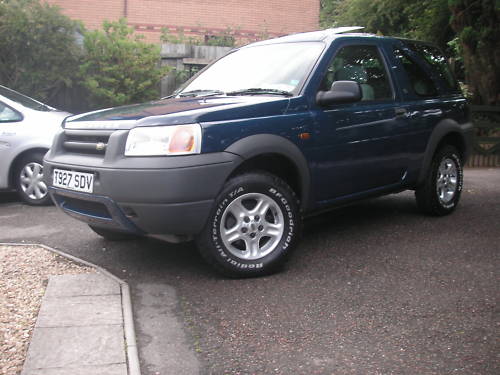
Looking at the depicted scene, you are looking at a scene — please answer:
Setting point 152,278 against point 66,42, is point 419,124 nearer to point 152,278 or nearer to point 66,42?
point 152,278

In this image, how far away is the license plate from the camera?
4141 millimetres

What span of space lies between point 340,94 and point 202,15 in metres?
19.4

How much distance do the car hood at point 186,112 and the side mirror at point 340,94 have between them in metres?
0.33

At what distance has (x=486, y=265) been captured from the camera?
465 centimetres

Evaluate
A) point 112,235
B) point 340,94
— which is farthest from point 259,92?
point 112,235

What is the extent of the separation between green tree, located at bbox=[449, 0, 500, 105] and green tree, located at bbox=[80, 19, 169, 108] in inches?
218

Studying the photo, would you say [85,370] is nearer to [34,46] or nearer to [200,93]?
[200,93]

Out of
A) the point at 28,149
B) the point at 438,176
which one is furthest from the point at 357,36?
the point at 28,149

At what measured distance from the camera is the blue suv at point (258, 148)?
3.93 m

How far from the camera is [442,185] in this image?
6.25 metres

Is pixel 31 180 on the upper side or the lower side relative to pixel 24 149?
lower

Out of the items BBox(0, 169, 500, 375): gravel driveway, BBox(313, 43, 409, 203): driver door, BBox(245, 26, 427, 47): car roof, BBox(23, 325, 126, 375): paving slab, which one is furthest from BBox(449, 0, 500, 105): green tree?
BBox(23, 325, 126, 375): paving slab

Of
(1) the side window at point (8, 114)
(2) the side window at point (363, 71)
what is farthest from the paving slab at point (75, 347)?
(1) the side window at point (8, 114)

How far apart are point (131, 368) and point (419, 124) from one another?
3.80 meters
